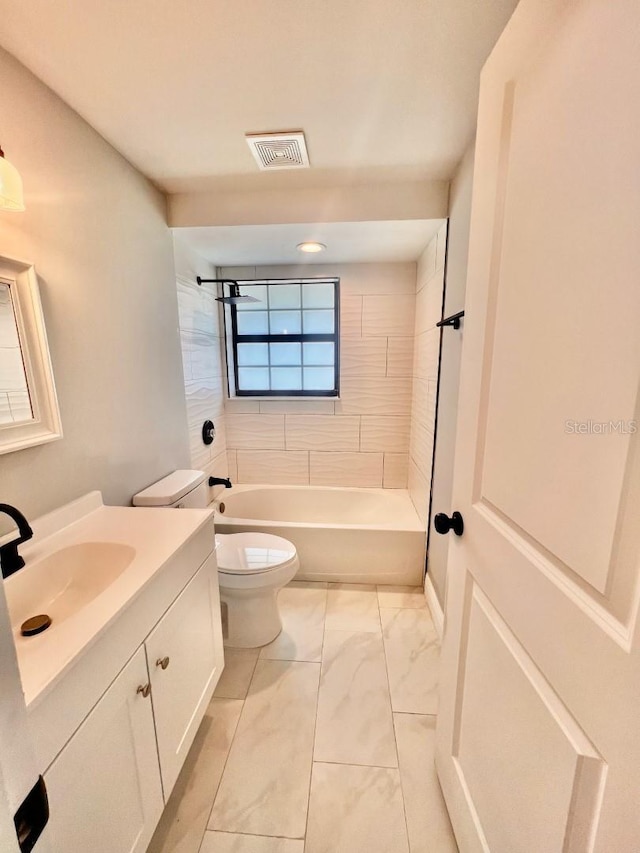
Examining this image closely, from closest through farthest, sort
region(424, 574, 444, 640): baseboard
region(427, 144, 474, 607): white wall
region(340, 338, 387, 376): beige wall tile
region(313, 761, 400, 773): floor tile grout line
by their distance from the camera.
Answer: region(313, 761, 400, 773): floor tile grout line → region(427, 144, 474, 607): white wall → region(424, 574, 444, 640): baseboard → region(340, 338, 387, 376): beige wall tile

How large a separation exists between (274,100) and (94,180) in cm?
74

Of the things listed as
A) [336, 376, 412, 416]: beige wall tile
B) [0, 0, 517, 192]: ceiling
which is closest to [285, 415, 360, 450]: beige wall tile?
[336, 376, 412, 416]: beige wall tile

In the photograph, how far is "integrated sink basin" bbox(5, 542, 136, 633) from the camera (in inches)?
37.3

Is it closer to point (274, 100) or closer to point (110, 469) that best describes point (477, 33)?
point (274, 100)

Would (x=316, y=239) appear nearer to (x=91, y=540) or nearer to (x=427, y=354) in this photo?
(x=427, y=354)

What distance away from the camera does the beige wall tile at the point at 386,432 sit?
2.78 metres

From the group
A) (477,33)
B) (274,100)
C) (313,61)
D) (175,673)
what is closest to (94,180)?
(274,100)

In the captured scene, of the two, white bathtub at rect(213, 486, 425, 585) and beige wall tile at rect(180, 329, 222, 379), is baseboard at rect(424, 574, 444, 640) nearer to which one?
white bathtub at rect(213, 486, 425, 585)

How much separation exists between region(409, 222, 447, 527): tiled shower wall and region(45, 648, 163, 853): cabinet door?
1.67 meters

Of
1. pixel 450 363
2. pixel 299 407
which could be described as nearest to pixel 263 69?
pixel 450 363

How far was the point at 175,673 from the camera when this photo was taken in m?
1.04

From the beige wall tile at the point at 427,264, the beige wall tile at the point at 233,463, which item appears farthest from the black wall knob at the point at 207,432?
the beige wall tile at the point at 427,264

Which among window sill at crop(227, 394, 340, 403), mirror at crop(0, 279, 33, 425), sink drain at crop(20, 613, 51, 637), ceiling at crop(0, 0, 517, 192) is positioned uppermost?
ceiling at crop(0, 0, 517, 192)

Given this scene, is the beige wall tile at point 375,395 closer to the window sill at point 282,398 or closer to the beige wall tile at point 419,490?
the window sill at point 282,398
